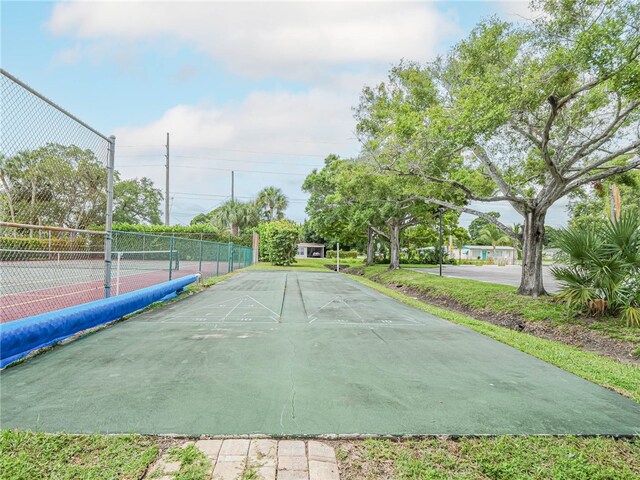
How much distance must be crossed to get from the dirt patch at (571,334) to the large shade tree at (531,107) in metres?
1.77

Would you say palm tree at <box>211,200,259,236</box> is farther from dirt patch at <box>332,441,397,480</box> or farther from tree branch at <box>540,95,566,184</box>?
dirt patch at <box>332,441,397,480</box>

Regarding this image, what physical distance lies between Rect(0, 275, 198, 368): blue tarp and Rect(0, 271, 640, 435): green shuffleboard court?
209 millimetres

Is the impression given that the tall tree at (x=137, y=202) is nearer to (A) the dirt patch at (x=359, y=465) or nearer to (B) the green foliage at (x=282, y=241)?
(B) the green foliage at (x=282, y=241)

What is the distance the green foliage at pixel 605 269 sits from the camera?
23.4ft

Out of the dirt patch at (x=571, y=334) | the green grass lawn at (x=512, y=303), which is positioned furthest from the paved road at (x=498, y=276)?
the dirt patch at (x=571, y=334)

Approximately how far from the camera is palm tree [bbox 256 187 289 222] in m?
44.7

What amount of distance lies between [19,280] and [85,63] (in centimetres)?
737

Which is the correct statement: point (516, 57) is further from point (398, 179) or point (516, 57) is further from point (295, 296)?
point (295, 296)

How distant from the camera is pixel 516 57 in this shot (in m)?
8.51

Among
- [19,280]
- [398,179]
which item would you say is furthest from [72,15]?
[398,179]

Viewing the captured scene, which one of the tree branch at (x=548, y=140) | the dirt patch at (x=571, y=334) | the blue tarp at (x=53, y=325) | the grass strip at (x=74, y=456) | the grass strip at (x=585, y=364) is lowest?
the dirt patch at (x=571, y=334)

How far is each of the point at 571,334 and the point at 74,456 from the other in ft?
26.9

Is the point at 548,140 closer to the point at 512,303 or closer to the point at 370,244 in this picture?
the point at 512,303

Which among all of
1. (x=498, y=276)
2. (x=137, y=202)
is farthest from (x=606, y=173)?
(x=137, y=202)
